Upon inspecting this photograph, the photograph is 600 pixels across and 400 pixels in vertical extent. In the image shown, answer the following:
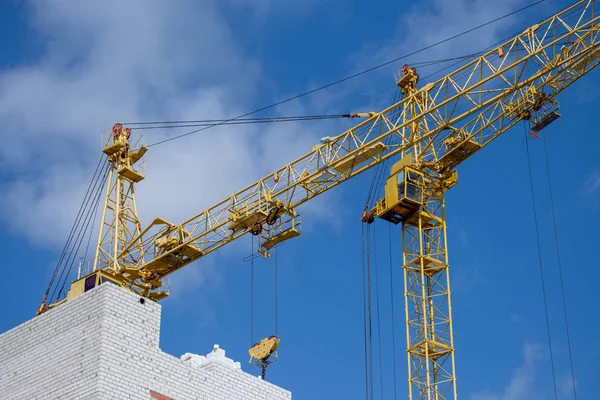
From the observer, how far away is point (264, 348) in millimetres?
61844

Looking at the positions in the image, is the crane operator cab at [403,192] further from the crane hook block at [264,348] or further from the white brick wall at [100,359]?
the white brick wall at [100,359]

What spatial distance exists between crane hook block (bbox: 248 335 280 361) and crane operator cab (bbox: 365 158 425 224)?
10.1 meters

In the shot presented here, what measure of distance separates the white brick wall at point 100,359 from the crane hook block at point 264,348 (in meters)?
15.2

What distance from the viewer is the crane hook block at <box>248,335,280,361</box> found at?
61.4m

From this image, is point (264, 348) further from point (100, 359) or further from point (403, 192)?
point (100, 359)

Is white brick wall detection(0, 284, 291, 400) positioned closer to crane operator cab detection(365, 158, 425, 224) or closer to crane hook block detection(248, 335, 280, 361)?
crane hook block detection(248, 335, 280, 361)

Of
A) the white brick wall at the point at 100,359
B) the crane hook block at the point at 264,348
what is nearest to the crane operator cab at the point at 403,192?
the crane hook block at the point at 264,348

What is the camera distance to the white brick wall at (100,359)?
41.9 meters

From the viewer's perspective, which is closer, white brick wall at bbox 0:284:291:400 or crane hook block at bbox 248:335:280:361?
white brick wall at bbox 0:284:291:400

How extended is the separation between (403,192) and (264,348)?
11.2 metres

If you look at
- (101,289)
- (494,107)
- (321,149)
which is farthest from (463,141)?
(101,289)

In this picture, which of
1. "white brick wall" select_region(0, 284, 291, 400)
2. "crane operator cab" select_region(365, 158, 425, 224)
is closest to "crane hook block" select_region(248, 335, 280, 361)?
"crane operator cab" select_region(365, 158, 425, 224)

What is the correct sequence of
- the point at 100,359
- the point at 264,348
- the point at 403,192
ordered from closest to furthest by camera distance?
the point at 100,359
the point at 264,348
the point at 403,192

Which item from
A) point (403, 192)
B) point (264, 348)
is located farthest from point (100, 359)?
point (403, 192)
